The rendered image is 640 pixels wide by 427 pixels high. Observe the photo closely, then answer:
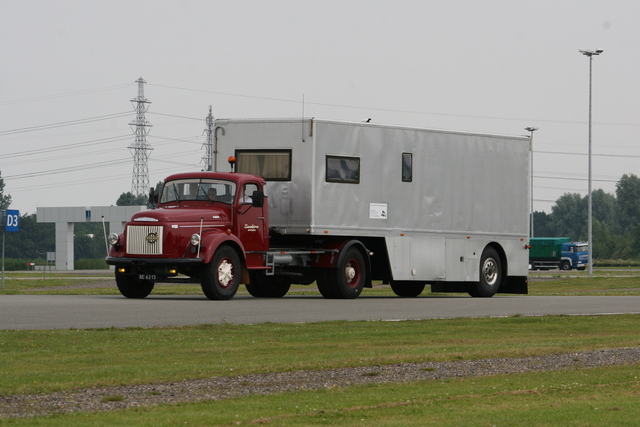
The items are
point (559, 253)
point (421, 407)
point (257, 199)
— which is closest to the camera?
point (421, 407)

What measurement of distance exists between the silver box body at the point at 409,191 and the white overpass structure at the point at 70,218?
59020 millimetres

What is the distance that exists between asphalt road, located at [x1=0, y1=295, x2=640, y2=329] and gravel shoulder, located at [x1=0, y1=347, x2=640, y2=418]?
5784 millimetres

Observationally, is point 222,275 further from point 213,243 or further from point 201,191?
point 201,191

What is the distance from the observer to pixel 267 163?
25.5 m

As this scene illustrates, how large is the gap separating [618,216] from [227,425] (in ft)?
565

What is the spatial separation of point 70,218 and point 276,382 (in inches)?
3161

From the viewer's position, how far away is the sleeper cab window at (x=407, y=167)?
26.9m

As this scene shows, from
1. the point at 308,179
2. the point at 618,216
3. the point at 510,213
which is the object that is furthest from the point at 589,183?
the point at 618,216

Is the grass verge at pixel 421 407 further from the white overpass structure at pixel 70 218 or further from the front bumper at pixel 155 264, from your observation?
the white overpass structure at pixel 70 218

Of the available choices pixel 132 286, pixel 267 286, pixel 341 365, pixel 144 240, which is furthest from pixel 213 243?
pixel 341 365

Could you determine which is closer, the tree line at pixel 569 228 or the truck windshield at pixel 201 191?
the truck windshield at pixel 201 191

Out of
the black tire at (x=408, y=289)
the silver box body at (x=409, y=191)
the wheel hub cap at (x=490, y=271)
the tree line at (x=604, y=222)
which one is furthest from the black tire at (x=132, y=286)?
the tree line at (x=604, y=222)

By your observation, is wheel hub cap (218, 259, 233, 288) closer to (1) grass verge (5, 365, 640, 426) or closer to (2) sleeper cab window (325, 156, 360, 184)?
(2) sleeper cab window (325, 156, 360, 184)

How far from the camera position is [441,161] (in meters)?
27.8
